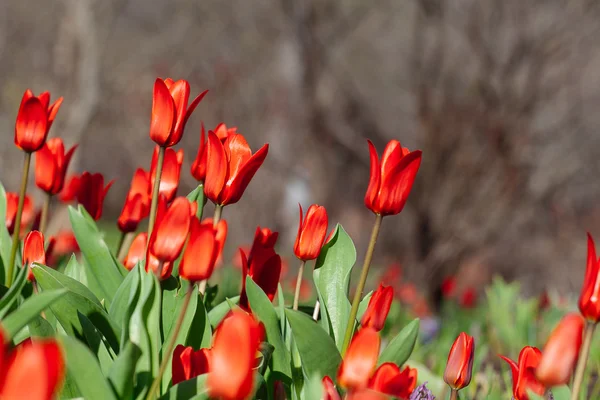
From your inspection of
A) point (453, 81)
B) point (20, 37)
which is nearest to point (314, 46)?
point (453, 81)

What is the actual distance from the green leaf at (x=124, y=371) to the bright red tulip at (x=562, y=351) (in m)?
0.55

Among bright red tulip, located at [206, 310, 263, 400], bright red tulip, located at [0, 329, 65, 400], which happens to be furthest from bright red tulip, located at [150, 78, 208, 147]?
bright red tulip, located at [0, 329, 65, 400]

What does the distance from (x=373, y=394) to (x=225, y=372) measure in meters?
0.18

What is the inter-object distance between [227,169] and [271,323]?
11.0 inches

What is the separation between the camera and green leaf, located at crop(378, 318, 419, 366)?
49.7 inches

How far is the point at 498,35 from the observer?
5.10 meters

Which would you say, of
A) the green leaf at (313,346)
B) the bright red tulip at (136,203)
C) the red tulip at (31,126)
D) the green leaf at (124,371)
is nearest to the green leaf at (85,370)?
the green leaf at (124,371)

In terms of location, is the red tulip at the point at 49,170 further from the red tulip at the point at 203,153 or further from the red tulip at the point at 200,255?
the red tulip at the point at 200,255

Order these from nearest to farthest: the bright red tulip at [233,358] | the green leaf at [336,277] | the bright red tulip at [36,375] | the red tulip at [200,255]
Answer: the bright red tulip at [36,375], the bright red tulip at [233,358], the red tulip at [200,255], the green leaf at [336,277]

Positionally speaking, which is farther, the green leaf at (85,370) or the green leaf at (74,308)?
the green leaf at (74,308)

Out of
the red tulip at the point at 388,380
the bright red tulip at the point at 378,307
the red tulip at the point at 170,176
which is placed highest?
the red tulip at the point at 170,176

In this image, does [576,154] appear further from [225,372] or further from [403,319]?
[225,372]

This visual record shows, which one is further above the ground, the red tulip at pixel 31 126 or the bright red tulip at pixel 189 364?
the red tulip at pixel 31 126

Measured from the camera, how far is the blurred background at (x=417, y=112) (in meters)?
5.11
